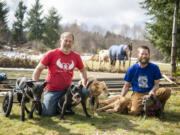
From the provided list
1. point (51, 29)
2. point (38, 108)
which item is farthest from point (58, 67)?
point (51, 29)

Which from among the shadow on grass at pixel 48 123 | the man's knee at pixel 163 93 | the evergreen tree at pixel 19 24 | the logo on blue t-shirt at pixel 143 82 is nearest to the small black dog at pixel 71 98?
the shadow on grass at pixel 48 123

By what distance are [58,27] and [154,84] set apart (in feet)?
136

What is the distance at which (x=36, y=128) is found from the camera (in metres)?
3.20

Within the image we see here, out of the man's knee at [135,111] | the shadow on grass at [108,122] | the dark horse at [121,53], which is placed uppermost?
the dark horse at [121,53]

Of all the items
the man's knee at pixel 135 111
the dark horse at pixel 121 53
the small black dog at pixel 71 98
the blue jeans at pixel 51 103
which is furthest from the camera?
the dark horse at pixel 121 53

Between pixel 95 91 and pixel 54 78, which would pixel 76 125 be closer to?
pixel 95 91

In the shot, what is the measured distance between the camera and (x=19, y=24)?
42969mm

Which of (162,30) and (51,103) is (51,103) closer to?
(51,103)

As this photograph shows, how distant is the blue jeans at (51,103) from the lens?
153 inches

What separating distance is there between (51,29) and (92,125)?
→ 1600 inches

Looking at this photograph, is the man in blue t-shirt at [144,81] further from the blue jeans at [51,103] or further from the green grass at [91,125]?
the blue jeans at [51,103]

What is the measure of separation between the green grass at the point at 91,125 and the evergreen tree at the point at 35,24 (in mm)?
40560

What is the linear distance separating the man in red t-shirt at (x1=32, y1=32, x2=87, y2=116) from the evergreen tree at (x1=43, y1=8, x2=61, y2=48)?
3864 centimetres

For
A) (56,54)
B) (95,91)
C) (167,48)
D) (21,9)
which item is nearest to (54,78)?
(56,54)
